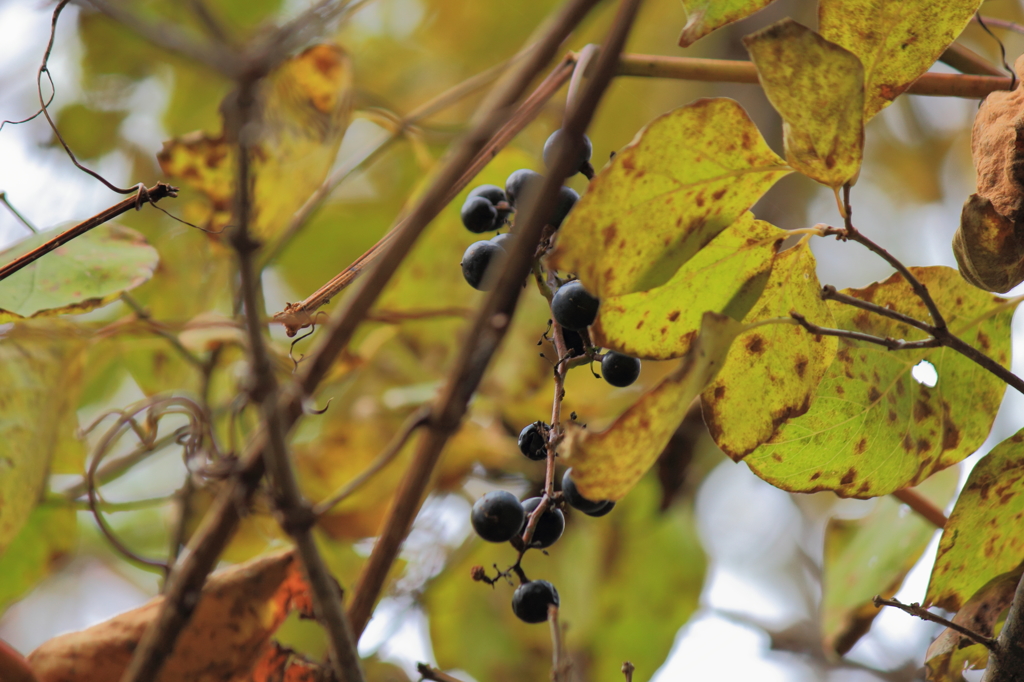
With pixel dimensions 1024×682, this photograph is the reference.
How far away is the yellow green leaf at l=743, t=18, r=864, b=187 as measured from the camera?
0.35 meters

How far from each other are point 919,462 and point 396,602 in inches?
26.7

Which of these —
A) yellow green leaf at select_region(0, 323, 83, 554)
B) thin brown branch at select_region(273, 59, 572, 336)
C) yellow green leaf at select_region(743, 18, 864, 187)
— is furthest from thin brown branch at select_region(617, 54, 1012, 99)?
yellow green leaf at select_region(0, 323, 83, 554)

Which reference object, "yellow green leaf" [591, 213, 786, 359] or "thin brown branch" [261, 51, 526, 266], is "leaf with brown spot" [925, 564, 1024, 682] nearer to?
"yellow green leaf" [591, 213, 786, 359]

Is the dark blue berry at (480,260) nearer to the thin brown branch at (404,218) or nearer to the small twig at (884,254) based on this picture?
the thin brown branch at (404,218)

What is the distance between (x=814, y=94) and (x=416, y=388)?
0.69m

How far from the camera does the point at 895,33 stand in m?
0.39

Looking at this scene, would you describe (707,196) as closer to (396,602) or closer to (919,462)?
(919,462)

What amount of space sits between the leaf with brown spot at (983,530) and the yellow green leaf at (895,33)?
0.21 metres

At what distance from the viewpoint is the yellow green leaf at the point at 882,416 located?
0.44 metres

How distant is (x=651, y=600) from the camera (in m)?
0.97

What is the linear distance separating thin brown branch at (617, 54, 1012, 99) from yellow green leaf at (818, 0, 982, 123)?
11cm

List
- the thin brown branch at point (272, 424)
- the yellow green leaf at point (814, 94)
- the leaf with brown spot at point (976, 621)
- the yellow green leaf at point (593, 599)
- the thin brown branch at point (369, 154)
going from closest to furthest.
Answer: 1. the thin brown branch at point (272, 424)
2. the yellow green leaf at point (814, 94)
3. the leaf with brown spot at point (976, 621)
4. the thin brown branch at point (369, 154)
5. the yellow green leaf at point (593, 599)

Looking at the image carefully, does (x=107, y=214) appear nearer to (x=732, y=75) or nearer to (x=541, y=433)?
(x=541, y=433)

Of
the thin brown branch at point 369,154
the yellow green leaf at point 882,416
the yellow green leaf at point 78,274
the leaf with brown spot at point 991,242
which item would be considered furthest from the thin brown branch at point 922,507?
the yellow green leaf at point 78,274
